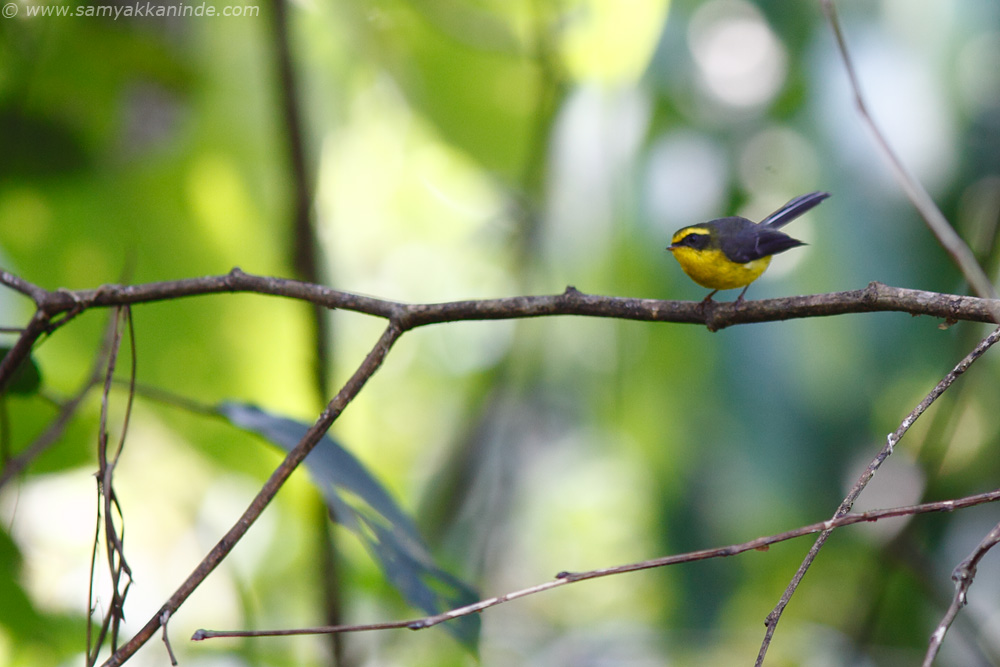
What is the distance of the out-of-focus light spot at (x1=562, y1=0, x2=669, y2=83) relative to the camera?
66.2 inches

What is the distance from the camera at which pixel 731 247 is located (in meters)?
1.12

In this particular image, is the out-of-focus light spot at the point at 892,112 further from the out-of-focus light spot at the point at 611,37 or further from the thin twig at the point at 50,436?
the thin twig at the point at 50,436

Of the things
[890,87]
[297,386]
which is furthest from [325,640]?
[890,87]

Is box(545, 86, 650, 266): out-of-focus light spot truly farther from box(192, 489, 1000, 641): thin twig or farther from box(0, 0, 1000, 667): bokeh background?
box(192, 489, 1000, 641): thin twig

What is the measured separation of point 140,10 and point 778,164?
50.7 inches

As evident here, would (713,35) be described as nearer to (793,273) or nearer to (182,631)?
(793,273)

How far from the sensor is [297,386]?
160 cm

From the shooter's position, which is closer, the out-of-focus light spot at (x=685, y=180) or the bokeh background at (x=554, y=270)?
the bokeh background at (x=554, y=270)

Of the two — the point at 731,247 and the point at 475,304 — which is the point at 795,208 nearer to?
the point at 731,247

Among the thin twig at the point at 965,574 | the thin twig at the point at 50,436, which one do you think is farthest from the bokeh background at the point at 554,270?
the thin twig at the point at 965,574

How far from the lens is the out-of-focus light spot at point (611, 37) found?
1681 millimetres

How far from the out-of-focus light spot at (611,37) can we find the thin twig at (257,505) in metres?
1.29

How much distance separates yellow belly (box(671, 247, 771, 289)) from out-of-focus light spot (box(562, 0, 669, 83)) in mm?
642

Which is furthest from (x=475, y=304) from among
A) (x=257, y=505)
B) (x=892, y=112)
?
(x=892, y=112)
